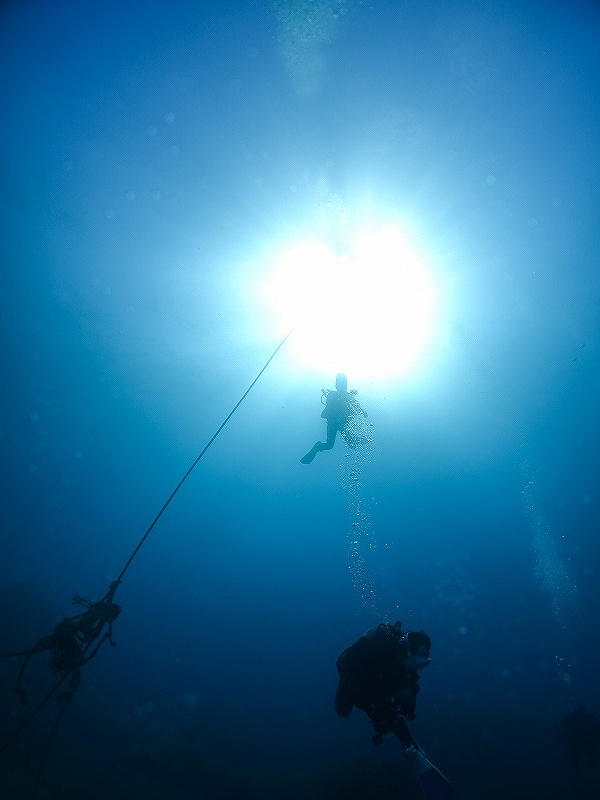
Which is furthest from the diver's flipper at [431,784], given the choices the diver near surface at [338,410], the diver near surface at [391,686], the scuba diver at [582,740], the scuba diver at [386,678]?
the scuba diver at [582,740]

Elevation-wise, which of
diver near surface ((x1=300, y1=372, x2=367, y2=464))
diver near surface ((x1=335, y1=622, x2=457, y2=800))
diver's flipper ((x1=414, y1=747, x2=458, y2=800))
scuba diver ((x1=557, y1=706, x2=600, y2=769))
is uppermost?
diver near surface ((x1=300, y1=372, x2=367, y2=464))

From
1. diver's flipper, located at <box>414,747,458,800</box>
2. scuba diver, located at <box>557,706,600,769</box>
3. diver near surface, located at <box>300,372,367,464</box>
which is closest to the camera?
diver's flipper, located at <box>414,747,458,800</box>

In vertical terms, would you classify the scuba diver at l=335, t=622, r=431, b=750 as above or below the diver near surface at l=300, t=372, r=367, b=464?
below

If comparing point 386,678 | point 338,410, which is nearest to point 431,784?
point 386,678

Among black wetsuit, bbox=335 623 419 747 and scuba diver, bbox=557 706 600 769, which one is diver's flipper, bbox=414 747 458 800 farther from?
scuba diver, bbox=557 706 600 769

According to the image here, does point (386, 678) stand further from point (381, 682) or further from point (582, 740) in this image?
point (582, 740)

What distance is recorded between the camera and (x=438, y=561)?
161 ft

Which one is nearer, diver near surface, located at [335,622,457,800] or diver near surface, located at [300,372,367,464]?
diver near surface, located at [335,622,457,800]

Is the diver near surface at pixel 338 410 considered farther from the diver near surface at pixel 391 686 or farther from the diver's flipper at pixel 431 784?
the diver's flipper at pixel 431 784

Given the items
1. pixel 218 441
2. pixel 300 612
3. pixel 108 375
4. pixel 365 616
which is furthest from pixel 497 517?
pixel 108 375

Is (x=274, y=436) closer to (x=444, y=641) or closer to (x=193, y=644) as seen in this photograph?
(x=193, y=644)

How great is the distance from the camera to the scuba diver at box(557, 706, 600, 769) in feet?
59.7

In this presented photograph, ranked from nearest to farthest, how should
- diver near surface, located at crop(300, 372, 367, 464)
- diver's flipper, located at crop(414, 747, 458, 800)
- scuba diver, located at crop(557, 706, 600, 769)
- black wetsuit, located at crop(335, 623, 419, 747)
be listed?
diver's flipper, located at crop(414, 747, 458, 800) → black wetsuit, located at crop(335, 623, 419, 747) → diver near surface, located at crop(300, 372, 367, 464) → scuba diver, located at crop(557, 706, 600, 769)

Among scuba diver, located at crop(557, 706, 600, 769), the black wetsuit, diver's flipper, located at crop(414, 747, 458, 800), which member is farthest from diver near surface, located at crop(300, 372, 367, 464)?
scuba diver, located at crop(557, 706, 600, 769)
